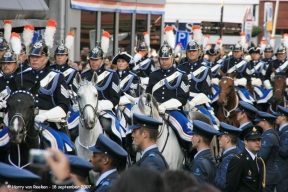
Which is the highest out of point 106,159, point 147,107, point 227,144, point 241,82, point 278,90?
point 106,159

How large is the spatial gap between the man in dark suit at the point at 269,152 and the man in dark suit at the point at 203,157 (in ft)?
6.89

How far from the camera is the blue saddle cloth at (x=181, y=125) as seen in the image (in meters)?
12.3

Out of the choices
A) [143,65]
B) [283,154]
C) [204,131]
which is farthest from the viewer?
[143,65]

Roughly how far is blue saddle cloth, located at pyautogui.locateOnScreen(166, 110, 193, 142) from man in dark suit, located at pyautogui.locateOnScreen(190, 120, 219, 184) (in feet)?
9.19

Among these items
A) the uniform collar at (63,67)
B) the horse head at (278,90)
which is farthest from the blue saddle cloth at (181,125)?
the horse head at (278,90)

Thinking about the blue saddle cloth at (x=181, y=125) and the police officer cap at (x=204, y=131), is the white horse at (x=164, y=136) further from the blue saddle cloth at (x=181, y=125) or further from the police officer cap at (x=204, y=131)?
the police officer cap at (x=204, y=131)

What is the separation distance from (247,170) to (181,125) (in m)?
2.75

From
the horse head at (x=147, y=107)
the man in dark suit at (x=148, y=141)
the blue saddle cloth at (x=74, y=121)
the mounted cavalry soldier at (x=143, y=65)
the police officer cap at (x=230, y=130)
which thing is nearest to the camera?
the man in dark suit at (x=148, y=141)

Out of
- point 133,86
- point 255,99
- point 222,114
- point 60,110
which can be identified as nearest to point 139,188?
point 60,110

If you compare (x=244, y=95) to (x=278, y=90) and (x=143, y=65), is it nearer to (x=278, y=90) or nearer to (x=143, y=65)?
(x=278, y=90)

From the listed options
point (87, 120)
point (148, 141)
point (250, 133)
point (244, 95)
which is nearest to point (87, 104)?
point (87, 120)

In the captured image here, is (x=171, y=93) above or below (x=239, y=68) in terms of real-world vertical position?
above

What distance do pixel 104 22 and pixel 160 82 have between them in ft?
54.9

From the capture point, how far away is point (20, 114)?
30.1ft
